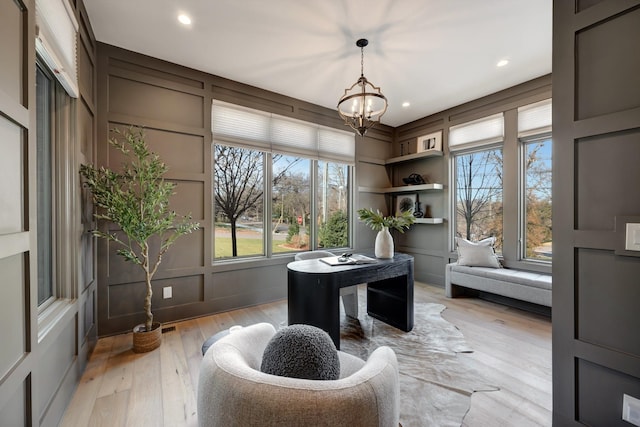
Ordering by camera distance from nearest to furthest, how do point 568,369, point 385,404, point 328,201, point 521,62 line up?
1. point 385,404
2. point 568,369
3. point 521,62
4. point 328,201

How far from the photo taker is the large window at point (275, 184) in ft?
11.3

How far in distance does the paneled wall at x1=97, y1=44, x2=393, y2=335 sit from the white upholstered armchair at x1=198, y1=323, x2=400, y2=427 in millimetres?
2499

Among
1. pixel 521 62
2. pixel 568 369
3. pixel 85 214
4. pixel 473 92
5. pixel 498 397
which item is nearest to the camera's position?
pixel 568 369

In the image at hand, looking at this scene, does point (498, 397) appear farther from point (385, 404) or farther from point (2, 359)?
point (2, 359)

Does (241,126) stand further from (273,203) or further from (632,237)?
(632,237)

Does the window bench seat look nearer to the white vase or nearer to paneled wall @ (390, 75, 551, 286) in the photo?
paneled wall @ (390, 75, 551, 286)

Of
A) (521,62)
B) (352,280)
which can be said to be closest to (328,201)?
(352,280)

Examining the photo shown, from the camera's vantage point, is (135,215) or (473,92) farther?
(473,92)

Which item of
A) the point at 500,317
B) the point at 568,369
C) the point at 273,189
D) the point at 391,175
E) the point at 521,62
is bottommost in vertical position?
the point at 500,317

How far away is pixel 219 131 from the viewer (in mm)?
3312

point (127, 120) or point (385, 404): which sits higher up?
point (127, 120)

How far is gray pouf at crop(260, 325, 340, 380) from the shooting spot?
86cm

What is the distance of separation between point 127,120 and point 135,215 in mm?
1169

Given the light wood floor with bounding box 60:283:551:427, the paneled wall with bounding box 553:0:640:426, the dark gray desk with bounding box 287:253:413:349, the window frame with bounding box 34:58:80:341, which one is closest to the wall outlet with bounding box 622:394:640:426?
the paneled wall with bounding box 553:0:640:426
